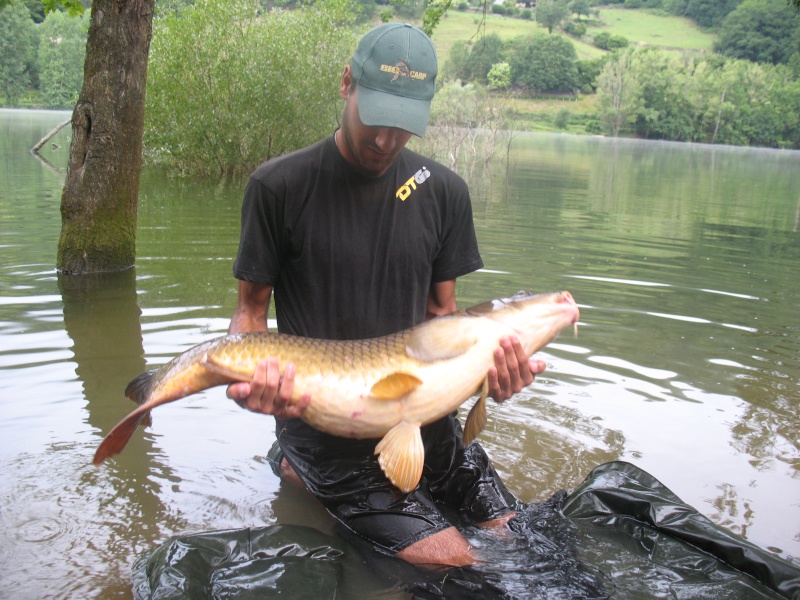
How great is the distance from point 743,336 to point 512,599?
5.19m

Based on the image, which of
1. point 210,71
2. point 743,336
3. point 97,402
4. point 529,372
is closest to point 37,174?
point 210,71

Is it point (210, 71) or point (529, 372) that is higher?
point (210, 71)

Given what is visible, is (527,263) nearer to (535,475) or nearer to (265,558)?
(535,475)

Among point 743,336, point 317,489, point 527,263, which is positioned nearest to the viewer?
point 317,489

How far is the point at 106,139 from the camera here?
747 cm

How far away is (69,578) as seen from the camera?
9.57 feet

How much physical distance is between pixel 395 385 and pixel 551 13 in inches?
5521

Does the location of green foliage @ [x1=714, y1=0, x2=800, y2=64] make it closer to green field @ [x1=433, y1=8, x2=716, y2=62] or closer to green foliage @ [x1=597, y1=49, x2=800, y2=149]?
green field @ [x1=433, y1=8, x2=716, y2=62]

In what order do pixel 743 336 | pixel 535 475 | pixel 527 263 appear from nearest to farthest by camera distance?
pixel 535 475 < pixel 743 336 < pixel 527 263

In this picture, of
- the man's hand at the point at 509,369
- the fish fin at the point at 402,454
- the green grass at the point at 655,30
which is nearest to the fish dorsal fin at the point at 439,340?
the man's hand at the point at 509,369

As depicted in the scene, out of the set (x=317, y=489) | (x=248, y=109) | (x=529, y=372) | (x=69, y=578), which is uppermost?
(x=248, y=109)

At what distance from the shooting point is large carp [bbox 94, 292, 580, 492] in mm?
2738

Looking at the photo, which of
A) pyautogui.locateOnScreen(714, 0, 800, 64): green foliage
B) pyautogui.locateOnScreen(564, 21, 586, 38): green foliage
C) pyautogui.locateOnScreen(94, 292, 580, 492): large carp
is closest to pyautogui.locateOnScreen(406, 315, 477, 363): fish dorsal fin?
pyautogui.locateOnScreen(94, 292, 580, 492): large carp

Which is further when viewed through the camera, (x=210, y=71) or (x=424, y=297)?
(x=210, y=71)
